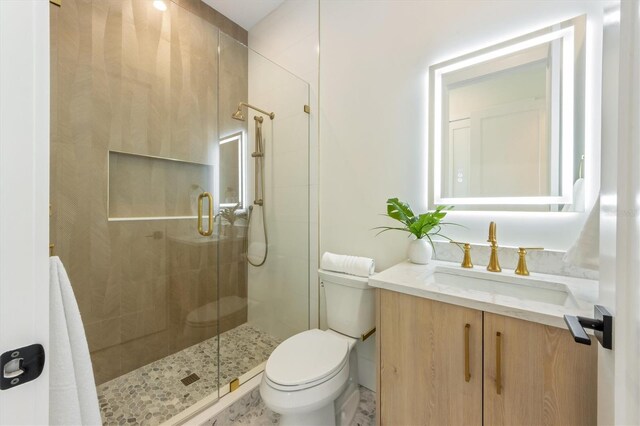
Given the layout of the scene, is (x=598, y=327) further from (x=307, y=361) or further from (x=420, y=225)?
(x=307, y=361)

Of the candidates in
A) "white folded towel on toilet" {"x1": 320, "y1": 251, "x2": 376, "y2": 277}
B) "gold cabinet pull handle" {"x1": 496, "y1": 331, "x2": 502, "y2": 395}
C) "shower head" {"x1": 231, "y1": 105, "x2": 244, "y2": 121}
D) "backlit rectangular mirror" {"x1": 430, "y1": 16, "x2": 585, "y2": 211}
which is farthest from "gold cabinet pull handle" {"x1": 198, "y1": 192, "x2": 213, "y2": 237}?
"gold cabinet pull handle" {"x1": 496, "y1": 331, "x2": 502, "y2": 395}

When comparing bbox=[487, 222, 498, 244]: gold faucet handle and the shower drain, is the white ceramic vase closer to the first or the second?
bbox=[487, 222, 498, 244]: gold faucet handle

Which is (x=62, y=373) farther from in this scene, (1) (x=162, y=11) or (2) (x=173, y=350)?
(1) (x=162, y=11)

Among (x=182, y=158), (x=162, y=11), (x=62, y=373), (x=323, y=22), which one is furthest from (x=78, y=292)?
(x=323, y=22)

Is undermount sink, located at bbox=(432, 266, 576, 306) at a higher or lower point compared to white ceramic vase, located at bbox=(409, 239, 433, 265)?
lower

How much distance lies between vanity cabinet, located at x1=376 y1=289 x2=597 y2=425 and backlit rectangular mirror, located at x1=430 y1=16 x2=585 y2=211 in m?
0.62

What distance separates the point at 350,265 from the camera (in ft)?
4.87

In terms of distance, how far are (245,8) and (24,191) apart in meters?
2.32

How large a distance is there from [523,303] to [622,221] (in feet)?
1.54

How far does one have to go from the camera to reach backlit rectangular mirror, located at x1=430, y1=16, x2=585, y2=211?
1086 millimetres

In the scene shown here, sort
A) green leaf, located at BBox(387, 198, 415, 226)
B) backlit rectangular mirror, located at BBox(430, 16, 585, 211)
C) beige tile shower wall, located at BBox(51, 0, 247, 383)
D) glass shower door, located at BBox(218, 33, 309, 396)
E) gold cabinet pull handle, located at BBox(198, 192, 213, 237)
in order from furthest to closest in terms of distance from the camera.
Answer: glass shower door, located at BBox(218, 33, 309, 396)
gold cabinet pull handle, located at BBox(198, 192, 213, 237)
beige tile shower wall, located at BBox(51, 0, 247, 383)
green leaf, located at BBox(387, 198, 415, 226)
backlit rectangular mirror, located at BBox(430, 16, 585, 211)

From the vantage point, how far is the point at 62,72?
1428mm

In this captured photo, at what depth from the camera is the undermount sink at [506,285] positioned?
0.97m

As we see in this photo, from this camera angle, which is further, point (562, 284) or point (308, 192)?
point (308, 192)
